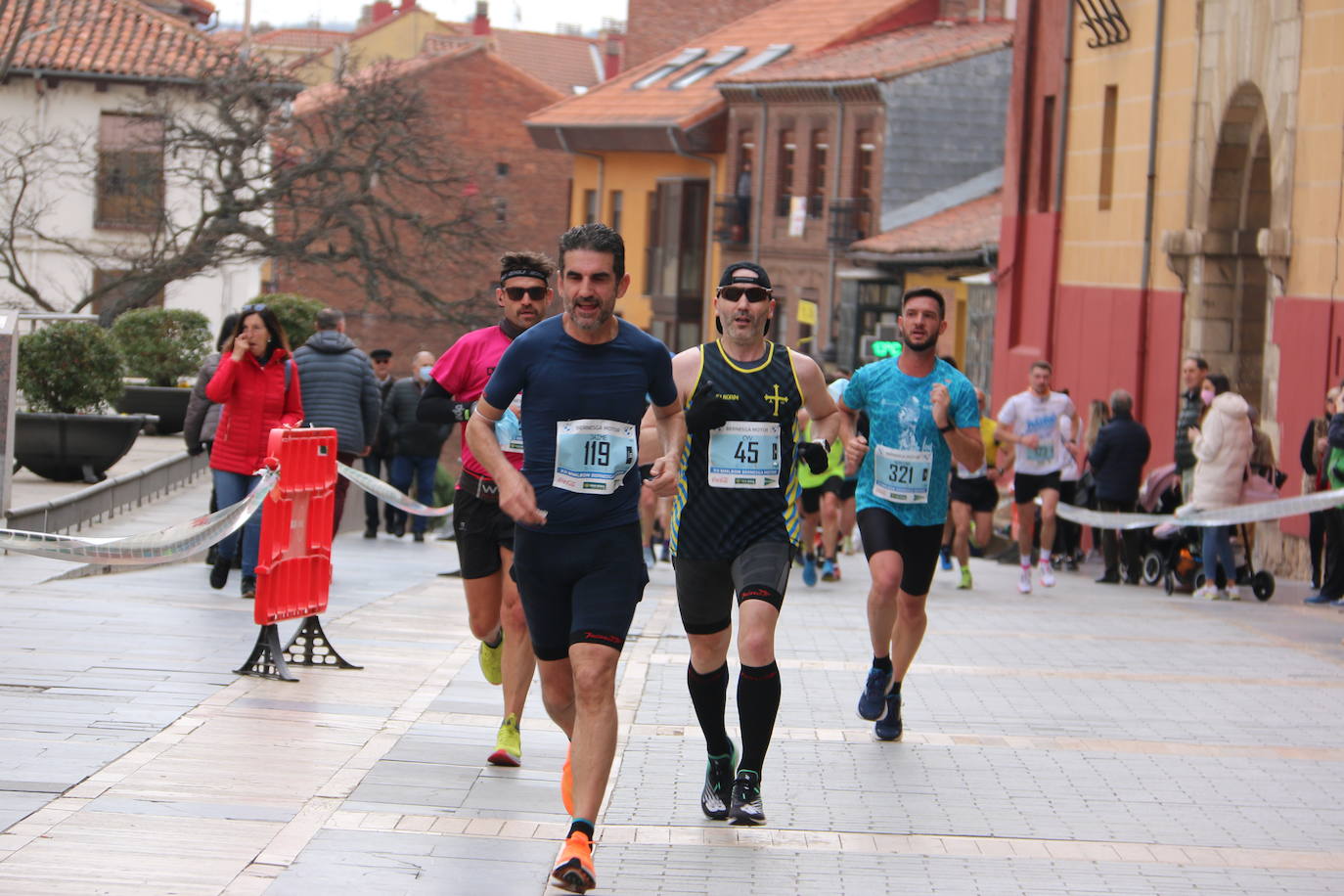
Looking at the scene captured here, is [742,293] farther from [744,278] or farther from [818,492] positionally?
[818,492]

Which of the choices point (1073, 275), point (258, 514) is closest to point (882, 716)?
point (258, 514)

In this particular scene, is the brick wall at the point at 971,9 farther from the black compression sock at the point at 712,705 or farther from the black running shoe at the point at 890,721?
the black compression sock at the point at 712,705

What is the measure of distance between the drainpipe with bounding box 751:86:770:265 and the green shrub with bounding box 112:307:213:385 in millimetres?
24637

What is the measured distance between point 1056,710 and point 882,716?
142cm

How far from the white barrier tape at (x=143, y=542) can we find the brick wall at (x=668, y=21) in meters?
Result: 53.9

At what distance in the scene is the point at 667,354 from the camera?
6.80 m

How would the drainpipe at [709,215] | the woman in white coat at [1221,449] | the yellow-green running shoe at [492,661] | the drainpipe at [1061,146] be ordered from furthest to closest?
the drainpipe at [709,215] → the drainpipe at [1061,146] → the woman in white coat at [1221,449] → the yellow-green running shoe at [492,661]

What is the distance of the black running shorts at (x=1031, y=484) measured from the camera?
1816 centimetres

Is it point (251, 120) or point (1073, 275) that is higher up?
point (251, 120)

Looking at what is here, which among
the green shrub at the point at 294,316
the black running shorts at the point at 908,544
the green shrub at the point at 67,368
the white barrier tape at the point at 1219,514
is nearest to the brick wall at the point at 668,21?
the green shrub at the point at 294,316

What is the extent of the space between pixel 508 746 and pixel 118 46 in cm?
3829

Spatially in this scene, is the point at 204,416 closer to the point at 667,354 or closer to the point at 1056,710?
the point at 1056,710

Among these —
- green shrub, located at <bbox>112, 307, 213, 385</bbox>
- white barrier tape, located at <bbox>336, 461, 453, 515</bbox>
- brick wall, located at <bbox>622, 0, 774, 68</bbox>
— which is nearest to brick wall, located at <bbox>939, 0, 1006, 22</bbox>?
brick wall, located at <bbox>622, 0, 774, 68</bbox>

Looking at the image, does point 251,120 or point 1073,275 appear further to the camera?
point 251,120
